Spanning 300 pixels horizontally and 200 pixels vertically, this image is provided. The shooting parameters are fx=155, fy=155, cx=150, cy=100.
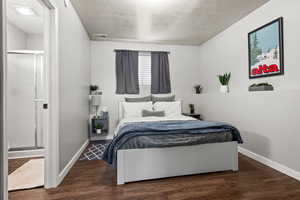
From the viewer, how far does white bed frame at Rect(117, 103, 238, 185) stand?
192cm

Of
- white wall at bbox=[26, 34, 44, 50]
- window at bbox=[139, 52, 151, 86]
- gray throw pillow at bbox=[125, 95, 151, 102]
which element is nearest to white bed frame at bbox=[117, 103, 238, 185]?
gray throw pillow at bbox=[125, 95, 151, 102]

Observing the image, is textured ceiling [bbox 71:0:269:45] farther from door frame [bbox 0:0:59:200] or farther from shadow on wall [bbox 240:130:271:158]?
shadow on wall [bbox 240:130:271:158]

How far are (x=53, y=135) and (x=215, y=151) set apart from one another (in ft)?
6.87

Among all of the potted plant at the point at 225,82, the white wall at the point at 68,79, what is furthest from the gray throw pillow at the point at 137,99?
the potted plant at the point at 225,82

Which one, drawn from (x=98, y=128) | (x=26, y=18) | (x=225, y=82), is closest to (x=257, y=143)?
(x=225, y=82)

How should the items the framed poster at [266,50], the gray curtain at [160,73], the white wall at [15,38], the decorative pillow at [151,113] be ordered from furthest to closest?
the gray curtain at [160,73] < the decorative pillow at [151,113] < the white wall at [15,38] < the framed poster at [266,50]

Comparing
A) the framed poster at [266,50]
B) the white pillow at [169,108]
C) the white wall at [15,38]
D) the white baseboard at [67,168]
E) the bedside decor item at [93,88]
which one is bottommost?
the white baseboard at [67,168]

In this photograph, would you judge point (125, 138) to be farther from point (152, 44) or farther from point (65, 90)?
point (152, 44)

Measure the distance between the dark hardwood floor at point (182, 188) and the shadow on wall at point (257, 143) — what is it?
315mm

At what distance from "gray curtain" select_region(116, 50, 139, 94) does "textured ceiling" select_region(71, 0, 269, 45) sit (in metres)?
0.43

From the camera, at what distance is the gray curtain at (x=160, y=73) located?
4316mm

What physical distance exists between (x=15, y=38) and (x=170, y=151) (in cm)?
388

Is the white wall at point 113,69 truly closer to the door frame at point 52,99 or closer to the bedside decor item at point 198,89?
the bedside decor item at point 198,89

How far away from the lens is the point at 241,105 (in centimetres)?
284
